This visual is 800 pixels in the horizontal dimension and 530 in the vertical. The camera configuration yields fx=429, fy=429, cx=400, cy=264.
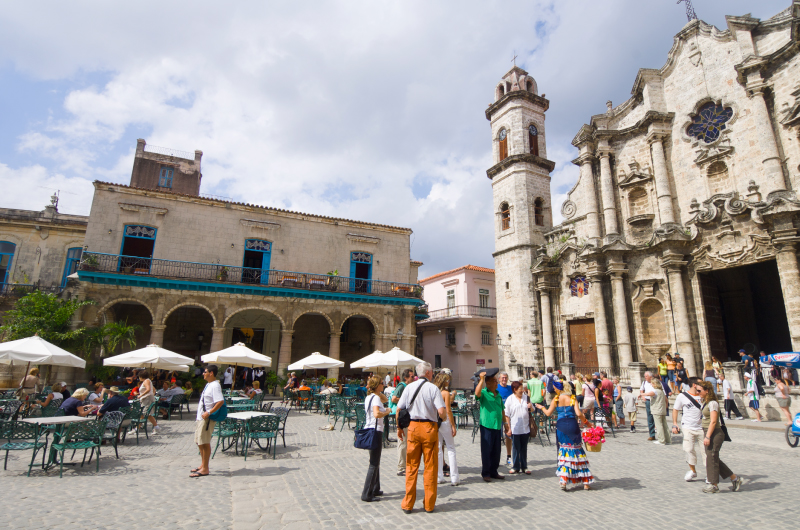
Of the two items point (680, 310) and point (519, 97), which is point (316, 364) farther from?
point (519, 97)

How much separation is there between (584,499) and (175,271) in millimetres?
19711

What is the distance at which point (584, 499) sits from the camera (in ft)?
18.4

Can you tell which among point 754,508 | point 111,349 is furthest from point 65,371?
point 754,508

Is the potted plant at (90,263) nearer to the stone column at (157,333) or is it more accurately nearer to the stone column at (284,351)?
the stone column at (157,333)

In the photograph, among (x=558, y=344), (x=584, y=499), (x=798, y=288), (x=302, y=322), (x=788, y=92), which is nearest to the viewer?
(x=584, y=499)

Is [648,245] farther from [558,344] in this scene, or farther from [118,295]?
[118,295]

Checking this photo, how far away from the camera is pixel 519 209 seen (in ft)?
76.8

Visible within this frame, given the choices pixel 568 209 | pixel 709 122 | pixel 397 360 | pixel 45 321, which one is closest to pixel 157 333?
pixel 45 321

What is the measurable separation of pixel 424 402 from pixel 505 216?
20.7 metres

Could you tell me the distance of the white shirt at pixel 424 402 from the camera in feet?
17.1

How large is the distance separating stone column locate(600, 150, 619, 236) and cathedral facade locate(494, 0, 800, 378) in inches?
2.5

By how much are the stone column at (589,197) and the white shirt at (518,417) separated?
16014 millimetres

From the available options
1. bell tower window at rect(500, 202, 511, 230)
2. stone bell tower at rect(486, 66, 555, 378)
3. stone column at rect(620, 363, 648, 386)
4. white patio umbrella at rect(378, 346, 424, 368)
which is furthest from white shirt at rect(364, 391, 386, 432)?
bell tower window at rect(500, 202, 511, 230)

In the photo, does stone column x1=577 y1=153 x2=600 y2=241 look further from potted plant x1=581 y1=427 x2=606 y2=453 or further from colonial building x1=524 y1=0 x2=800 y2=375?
potted plant x1=581 y1=427 x2=606 y2=453
